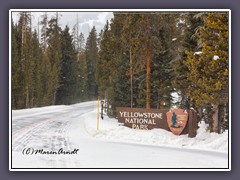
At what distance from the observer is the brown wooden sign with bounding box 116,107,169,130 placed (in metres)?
14.3

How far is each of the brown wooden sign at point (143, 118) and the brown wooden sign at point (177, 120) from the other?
289 millimetres

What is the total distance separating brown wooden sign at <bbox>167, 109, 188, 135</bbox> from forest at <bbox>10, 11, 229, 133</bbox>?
0.78 metres

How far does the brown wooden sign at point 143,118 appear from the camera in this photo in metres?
14.3

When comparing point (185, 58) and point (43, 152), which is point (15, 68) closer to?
point (43, 152)

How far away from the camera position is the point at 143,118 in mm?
14859

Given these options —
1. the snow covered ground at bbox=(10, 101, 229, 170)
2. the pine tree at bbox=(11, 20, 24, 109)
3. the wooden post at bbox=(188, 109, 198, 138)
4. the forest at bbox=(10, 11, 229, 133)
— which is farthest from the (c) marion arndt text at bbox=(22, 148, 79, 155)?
the wooden post at bbox=(188, 109, 198, 138)

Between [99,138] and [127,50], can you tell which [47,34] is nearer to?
[127,50]

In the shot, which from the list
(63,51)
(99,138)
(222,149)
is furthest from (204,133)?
(63,51)

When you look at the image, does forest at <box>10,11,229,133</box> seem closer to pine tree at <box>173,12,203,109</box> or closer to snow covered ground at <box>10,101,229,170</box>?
pine tree at <box>173,12,203,109</box>

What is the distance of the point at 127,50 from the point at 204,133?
10975 mm

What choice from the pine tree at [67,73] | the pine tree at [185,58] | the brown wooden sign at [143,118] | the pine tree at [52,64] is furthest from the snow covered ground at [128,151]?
the pine tree at [67,73]

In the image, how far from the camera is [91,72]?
40.6m

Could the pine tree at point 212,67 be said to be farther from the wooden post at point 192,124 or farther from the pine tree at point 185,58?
the pine tree at point 185,58
